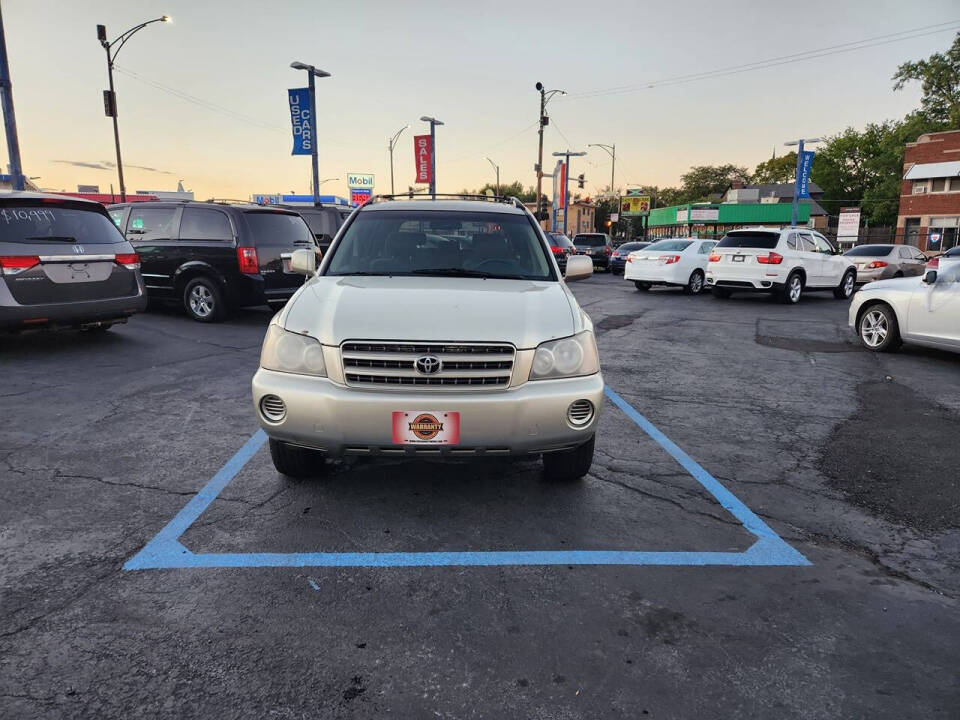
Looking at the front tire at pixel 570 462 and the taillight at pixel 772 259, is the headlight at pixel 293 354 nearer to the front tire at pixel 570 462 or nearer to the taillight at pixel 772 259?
the front tire at pixel 570 462

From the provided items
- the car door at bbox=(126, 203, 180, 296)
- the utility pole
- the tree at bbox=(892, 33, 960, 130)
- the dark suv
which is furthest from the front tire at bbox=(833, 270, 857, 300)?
the tree at bbox=(892, 33, 960, 130)

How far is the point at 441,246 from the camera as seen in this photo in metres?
4.59

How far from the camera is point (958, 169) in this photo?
4334 cm

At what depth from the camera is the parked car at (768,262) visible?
15.4m

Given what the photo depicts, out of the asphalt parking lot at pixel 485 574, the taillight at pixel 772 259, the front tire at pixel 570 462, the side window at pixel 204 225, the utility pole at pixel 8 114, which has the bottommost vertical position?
the asphalt parking lot at pixel 485 574

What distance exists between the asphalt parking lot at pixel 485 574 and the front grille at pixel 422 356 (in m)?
0.56

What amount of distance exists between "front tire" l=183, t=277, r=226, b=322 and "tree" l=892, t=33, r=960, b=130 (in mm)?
72118

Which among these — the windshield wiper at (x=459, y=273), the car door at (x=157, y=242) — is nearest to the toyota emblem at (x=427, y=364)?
the windshield wiper at (x=459, y=273)

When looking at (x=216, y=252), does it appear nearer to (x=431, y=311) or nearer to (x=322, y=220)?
(x=322, y=220)

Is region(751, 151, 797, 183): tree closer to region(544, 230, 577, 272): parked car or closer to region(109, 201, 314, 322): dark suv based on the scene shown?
region(544, 230, 577, 272): parked car

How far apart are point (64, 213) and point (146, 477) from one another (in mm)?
5227

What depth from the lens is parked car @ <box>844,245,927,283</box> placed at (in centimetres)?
2067

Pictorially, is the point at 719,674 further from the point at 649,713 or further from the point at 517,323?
the point at 517,323

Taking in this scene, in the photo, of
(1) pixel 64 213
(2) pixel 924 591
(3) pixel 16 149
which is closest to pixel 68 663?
(2) pixel 924 591
